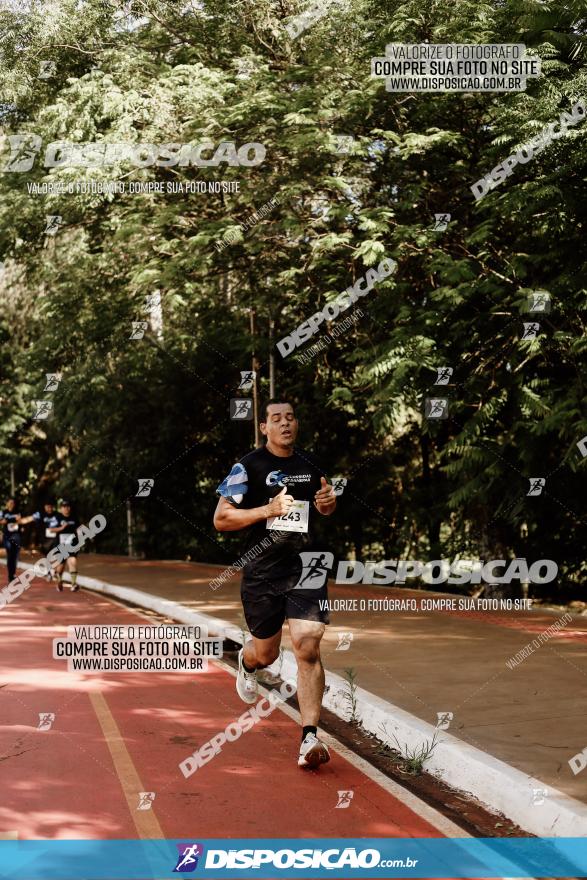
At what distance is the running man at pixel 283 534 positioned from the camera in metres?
6.26

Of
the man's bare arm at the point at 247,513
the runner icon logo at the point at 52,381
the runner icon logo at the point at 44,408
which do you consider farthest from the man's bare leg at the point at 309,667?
the runner icon logo at the point at 44,408

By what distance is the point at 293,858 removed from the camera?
4.74 meters

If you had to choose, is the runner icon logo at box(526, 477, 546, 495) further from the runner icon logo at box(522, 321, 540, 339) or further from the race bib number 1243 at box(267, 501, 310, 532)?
the race bib number 1243 at box(267, 501, 310, 532)

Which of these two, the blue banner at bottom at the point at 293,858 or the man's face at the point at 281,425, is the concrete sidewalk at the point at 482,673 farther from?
the man's face at the point at 281,425

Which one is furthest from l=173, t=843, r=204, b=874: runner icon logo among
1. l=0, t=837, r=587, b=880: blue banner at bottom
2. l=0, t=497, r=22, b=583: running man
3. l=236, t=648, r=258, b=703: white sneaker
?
l=0, t=497, r=22, b=583: running man

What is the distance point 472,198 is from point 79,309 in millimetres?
8438

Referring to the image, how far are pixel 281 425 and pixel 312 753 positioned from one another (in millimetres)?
2029

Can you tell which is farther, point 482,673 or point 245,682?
point 482,673

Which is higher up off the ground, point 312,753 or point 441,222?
point 441,222

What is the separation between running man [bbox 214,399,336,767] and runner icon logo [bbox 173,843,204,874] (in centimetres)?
142

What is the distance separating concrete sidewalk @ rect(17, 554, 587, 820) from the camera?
643 centimetres

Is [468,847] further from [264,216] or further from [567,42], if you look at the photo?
[264,216]

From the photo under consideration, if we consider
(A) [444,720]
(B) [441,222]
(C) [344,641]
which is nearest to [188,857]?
(A) [444,720]

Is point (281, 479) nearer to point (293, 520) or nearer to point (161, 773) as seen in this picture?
point (293, 520)
